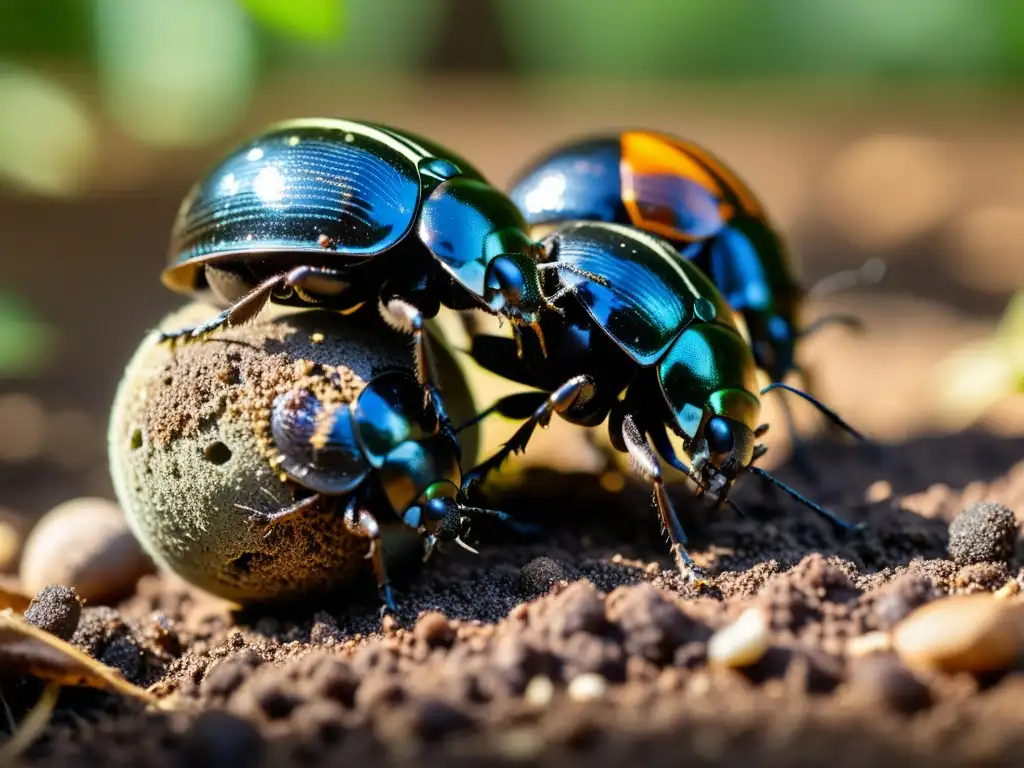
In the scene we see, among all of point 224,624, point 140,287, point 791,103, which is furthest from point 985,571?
point 791,103

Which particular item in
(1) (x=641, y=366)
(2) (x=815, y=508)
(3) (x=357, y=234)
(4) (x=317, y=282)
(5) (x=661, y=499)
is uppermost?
(3) (x=357, y=234)

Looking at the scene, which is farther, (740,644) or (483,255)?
(483,255)

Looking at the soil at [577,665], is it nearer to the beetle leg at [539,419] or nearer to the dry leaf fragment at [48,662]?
the dry leaf fragment at [48,662]

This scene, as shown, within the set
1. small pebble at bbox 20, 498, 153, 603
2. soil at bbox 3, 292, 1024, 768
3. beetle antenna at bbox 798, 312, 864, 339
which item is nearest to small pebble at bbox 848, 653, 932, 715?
soil at bbox 3, 292, 1024, 768

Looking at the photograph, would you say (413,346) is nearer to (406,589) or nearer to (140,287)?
(406,589)

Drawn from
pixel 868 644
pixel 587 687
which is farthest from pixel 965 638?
pixel 587 687

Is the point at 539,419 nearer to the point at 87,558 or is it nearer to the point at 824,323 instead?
the point at 87,558

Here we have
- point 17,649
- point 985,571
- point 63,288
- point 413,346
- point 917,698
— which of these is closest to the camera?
point 917,698

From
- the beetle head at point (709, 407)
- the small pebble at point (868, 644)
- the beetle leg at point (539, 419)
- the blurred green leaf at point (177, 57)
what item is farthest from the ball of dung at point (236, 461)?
the blurred green leaf at point (177, 57)
